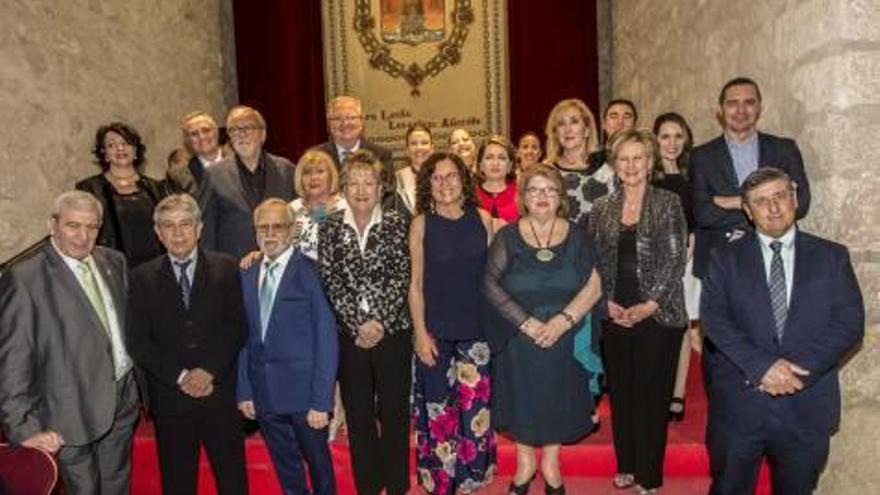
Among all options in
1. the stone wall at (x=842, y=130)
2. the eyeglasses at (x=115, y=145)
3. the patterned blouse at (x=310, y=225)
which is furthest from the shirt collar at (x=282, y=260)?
the stone wall at (x=842, y=130)

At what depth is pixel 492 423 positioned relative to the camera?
11.4 feet

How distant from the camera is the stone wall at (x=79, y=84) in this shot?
177 inches

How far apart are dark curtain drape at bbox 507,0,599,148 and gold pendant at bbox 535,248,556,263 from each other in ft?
13.7

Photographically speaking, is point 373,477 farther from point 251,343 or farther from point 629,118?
point 629,118

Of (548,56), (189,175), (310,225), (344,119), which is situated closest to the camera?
(310,225)

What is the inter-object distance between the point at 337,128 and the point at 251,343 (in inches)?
61.1

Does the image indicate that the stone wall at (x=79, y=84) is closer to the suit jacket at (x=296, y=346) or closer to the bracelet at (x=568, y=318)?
the suit jacket at (x=296, y=346)

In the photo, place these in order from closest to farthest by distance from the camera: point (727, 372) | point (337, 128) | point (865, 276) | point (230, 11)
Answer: point (727, 372)
point (865, 276)
point (337, 128)
point (230, 11)

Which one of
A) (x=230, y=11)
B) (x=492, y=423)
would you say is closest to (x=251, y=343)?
(x=492, y=423)

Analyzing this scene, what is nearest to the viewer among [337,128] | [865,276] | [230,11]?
[865,276]

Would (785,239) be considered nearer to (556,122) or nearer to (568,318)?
(568,318)

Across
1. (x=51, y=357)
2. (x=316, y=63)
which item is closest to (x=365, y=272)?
(x=51, y=357)

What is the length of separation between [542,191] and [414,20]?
453cm

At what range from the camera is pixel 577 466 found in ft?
12.4
